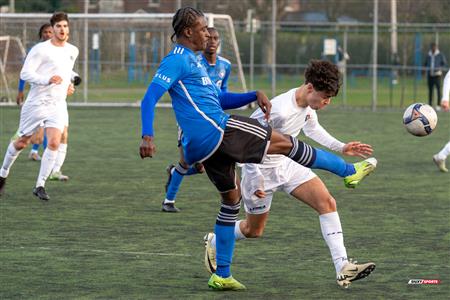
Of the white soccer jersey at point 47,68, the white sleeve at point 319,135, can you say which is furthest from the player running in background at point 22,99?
the white sleeve at point 319,135

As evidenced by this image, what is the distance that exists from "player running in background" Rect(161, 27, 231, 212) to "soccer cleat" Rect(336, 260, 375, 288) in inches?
147

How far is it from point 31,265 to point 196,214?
3326 millimetres

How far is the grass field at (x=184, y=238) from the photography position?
823 centimetres

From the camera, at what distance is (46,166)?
1328cm

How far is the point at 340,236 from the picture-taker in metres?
8.20

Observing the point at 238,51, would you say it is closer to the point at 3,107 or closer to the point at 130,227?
the point at 3,107

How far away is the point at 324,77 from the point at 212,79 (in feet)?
15.3

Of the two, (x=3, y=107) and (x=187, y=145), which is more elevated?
(x=187, y=145)

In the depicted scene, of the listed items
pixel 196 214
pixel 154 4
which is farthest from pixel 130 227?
pixel 154 4

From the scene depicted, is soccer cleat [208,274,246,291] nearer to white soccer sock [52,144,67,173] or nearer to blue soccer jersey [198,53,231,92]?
blue soccer jersey [198,53,231,92]

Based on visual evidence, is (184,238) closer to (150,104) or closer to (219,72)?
(150,104)

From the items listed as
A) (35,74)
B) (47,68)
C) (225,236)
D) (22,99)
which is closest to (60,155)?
(47,68)

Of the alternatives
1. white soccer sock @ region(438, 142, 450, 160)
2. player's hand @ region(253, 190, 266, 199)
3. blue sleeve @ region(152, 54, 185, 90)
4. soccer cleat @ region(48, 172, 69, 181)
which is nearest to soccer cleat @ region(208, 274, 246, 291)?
player's hand @ region(253, 190, 266, 199)

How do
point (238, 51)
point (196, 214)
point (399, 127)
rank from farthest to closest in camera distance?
1. point (238, 51)
2. point (399, 127)
3. point (196, 214)
